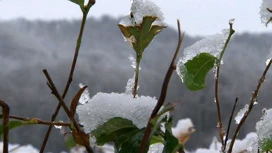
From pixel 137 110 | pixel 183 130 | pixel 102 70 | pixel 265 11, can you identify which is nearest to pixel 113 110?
pixel 137 110

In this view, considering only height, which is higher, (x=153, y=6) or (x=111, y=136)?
(x=153, y=6)

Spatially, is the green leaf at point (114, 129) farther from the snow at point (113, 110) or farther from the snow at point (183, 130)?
the snow at point (183, 130)

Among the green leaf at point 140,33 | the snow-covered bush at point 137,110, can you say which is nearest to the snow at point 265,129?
the snow-covered bush at point 137,110

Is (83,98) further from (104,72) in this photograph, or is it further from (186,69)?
(104,72)

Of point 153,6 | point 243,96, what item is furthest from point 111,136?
point 243,96

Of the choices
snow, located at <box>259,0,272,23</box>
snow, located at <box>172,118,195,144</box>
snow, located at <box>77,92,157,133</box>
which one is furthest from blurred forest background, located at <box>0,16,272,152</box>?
snow, located at <box>77,92,157,133</box>

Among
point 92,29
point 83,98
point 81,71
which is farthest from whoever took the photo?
point 92,29

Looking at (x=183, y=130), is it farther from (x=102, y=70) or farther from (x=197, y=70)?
(x=102, y=70)
